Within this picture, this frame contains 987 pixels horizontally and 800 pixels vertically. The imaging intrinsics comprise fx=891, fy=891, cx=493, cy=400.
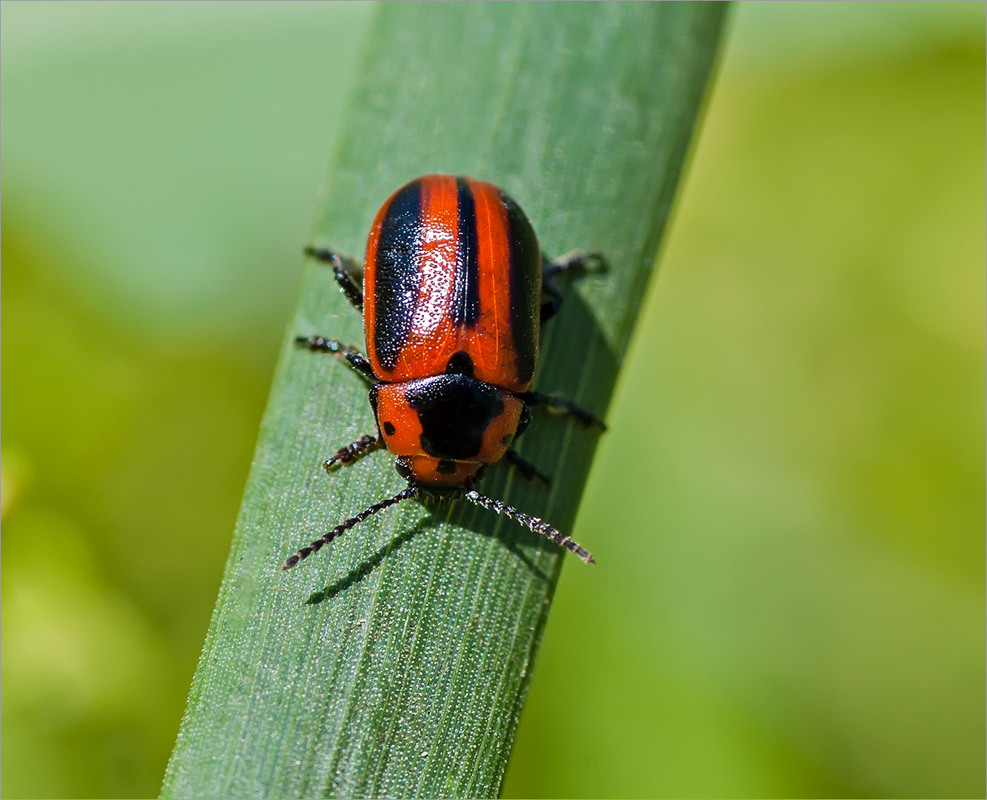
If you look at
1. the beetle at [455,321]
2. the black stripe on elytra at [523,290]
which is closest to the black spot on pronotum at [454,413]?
the beetle at [455,321]

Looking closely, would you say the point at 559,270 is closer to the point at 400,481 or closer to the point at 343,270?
the point at 343,270

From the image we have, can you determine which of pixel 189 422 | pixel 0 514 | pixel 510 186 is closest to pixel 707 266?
pixel 510 186

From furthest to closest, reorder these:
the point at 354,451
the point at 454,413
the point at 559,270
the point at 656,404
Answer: the point at 656,404 → the point at 559,270 → the point at 454,413 → the point at 354,451

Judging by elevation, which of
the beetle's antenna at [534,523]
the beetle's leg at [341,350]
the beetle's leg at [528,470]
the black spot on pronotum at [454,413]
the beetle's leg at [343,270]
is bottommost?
the beetle's antenna at [534,523]

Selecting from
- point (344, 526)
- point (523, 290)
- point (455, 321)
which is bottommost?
point (344, 526)

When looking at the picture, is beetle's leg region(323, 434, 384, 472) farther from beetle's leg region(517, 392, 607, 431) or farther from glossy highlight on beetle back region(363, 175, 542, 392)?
beetle's leg region(517, 392, 607, 431)

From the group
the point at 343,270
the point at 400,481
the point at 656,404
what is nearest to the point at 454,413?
the point at 400,481

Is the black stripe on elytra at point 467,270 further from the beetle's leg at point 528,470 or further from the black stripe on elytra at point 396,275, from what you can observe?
the beetle's leg at point 528,470
